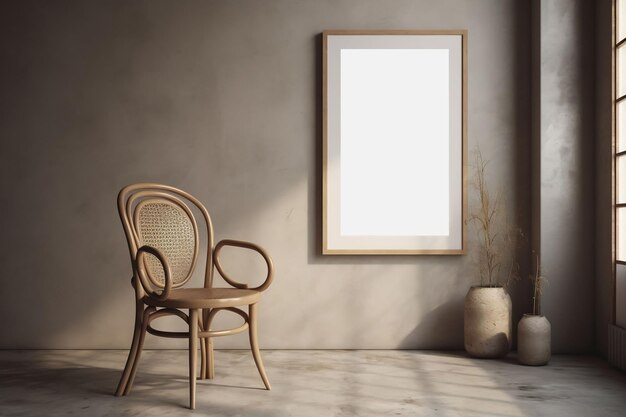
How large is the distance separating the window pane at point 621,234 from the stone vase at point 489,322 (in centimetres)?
66

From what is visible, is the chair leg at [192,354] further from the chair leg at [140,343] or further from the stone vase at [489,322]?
the stone vase at [489,322]

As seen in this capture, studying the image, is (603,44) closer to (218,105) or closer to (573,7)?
(573,7)

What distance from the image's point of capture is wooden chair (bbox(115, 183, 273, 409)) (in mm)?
2633

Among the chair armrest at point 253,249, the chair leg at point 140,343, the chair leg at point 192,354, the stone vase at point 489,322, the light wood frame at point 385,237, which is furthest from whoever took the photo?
the light wood frame at point 385,237

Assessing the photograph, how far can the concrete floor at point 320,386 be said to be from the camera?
102 inches

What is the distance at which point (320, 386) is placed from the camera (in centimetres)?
295

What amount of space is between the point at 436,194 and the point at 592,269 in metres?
1.00

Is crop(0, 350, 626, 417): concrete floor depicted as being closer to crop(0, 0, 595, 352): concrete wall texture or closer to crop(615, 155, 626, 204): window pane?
crop(0, 0, 595, 352): concrete wall texture

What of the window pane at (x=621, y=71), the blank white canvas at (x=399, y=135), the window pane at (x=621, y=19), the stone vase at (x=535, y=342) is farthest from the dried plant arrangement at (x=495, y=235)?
the window pane at (x=621, y=19)

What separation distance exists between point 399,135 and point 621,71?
127 centimetres

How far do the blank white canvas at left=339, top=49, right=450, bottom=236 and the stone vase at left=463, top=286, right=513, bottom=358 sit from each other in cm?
47

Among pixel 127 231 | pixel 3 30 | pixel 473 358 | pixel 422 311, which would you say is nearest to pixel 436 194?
pixel 422 311

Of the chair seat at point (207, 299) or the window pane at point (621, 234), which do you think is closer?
the chair seat at point (207, 299)

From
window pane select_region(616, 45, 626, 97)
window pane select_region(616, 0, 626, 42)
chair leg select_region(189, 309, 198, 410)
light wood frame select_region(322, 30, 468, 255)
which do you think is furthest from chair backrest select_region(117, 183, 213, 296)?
window pane select_region(616, 0, 626, 42)
